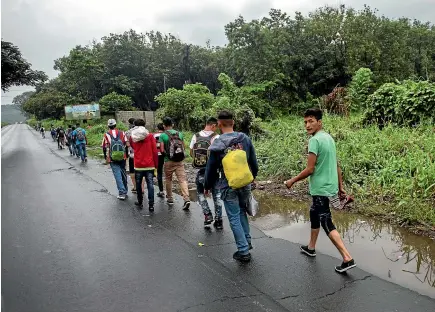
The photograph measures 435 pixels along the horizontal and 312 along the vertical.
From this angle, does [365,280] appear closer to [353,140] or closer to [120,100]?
[353,140]

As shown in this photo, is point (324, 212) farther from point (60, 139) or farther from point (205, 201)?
point (60, 139)

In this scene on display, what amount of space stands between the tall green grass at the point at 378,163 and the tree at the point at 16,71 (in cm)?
2306

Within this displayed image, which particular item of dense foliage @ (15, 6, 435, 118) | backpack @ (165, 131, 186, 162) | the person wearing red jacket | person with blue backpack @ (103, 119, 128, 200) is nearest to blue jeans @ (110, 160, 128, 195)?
person with blue backpack @ (103, 119, 128, 200)

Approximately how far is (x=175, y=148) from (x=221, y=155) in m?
2.59

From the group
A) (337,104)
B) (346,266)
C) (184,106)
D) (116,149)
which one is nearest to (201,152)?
(116,149)

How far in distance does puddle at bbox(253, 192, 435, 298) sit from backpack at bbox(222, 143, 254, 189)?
1495mm

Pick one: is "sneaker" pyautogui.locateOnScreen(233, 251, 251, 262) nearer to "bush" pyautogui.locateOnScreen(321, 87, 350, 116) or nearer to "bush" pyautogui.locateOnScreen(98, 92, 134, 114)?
"bush" pyautogui.locateOnScreen(321, 87, 350, 116)

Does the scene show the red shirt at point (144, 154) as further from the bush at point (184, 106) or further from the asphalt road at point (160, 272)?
the bush at point (184, 106)

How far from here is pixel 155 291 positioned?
12.8 feet

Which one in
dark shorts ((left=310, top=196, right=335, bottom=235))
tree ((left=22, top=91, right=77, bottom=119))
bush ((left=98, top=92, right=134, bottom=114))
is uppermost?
tree ((left=22, top=91, right=77, bottom=119))

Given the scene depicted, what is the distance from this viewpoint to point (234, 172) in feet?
14.9

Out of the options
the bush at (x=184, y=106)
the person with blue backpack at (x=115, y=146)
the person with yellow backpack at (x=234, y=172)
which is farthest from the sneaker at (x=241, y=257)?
the bush at (x=184, y=106)

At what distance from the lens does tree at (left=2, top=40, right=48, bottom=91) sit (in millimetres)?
26688

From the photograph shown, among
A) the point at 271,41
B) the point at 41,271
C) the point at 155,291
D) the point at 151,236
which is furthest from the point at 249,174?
the point at 271,41
